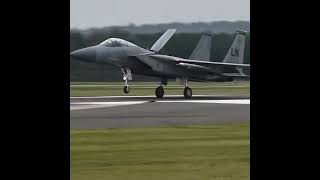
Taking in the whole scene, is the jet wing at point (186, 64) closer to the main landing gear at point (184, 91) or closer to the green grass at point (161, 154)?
the main landing gear at point (184, 91)

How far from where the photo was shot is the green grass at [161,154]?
19.8 feet

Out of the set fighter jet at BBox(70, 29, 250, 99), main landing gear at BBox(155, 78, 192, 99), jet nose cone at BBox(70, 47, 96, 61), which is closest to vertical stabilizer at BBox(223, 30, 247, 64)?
fighter jet at BBox(70, 29, 250, 99)

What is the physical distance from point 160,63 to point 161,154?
2879 cm

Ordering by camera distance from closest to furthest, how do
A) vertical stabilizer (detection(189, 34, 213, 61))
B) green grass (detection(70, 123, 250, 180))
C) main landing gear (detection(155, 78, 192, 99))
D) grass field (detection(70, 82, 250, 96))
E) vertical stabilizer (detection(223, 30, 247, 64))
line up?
green grass (detection(70, 123, 250, 180))
main landing gear (detection(155, 78, 192, 99))
vertical stabilizer (detection(189, 34, 213, 61))
vertical stabilizer (detection(223, 30, 247, 64))
grass field (detection(70, 82, 250, 96))

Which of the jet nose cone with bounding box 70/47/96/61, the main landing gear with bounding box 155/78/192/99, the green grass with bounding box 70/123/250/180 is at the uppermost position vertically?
the jet nose cone with bounding box 70/47/96/61

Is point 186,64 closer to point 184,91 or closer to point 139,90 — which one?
point 184,91

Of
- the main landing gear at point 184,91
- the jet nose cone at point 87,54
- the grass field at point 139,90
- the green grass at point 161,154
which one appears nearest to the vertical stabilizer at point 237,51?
the grass field at point 139,90

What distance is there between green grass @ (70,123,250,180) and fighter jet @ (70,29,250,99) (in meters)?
21.7

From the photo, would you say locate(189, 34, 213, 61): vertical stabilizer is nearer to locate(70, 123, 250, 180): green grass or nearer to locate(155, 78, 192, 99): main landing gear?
locate(155, 78, 192, 99): main landing gear

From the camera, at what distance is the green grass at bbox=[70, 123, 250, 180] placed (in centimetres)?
603
